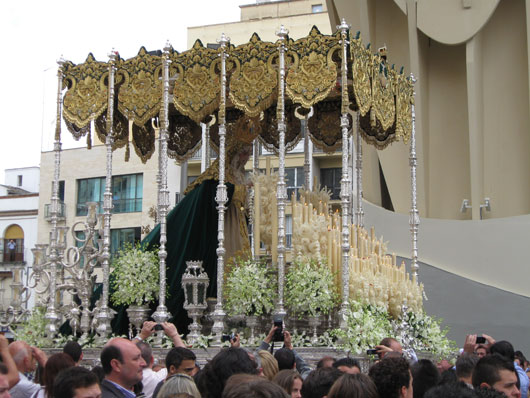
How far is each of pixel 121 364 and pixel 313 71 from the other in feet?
27.3

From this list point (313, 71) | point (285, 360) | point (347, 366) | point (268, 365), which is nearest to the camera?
point (347, 366)

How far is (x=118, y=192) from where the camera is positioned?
38.2 metres

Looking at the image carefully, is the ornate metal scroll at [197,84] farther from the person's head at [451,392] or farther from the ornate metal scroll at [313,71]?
the person's head at [451,392]

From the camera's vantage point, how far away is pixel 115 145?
54.7 feet

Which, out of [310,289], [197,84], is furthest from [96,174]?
[310,289]

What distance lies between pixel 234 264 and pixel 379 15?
12.0 metres

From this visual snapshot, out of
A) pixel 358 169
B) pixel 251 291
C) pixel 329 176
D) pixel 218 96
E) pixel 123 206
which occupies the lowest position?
pixel 251 291

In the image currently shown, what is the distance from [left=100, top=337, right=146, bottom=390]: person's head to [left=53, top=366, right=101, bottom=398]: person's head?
3.12 ft

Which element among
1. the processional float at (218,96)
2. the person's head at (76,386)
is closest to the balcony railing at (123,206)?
the processional float at (218,96)

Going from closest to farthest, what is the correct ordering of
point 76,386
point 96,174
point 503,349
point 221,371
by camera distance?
point 76,386 < point 221,371 < point 503,349 < point 96,174

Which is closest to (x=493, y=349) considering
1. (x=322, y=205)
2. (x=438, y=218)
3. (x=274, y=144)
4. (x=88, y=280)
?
(x=322, y=205)

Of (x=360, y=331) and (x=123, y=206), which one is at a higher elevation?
(x=123, y=206)

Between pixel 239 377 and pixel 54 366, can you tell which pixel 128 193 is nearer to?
pixel 54 366

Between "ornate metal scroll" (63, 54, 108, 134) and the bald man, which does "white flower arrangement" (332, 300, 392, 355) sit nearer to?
"ornate metal scroll" (63, 54, 108, 134)
